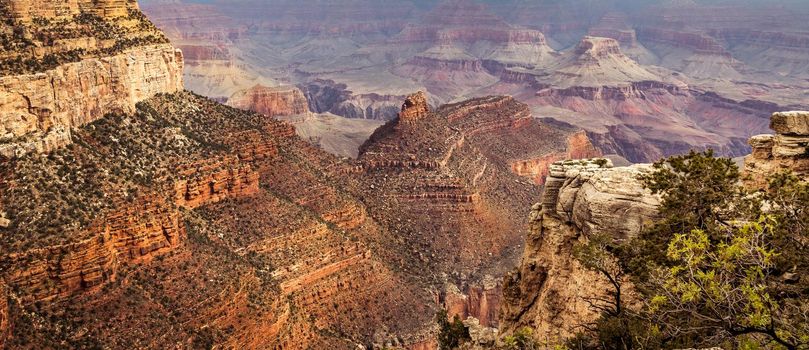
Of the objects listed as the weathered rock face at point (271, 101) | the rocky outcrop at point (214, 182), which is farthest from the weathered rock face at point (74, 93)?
the weathered rock face at point (271, 101)

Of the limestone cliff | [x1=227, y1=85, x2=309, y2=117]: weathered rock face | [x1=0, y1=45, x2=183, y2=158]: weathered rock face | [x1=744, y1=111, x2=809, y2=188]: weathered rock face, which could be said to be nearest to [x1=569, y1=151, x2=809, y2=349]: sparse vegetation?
[x1=744, y1=111, x2=809, y2=188]: weathered rock face

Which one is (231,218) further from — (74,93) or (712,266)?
(712,266)

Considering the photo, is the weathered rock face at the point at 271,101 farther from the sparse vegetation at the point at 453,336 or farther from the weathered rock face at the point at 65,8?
the sparse vegetation at the point at 453,336

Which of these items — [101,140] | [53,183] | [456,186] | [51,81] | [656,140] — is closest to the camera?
[53,183]

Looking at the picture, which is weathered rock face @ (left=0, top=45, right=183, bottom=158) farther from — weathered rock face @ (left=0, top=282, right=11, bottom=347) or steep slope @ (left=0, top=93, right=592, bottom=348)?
weathered rock face @ (left=0, top=282, right=11, bottom=347)

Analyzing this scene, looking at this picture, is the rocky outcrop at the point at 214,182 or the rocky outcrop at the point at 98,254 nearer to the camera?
the rocky outcrop at the point at 98,254

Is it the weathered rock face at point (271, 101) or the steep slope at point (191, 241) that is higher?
the steep slope at point (191, 241)

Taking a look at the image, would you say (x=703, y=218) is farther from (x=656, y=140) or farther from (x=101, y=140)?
(x=656, y=140)

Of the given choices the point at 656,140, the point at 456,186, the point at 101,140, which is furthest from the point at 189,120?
the point at 656,140
